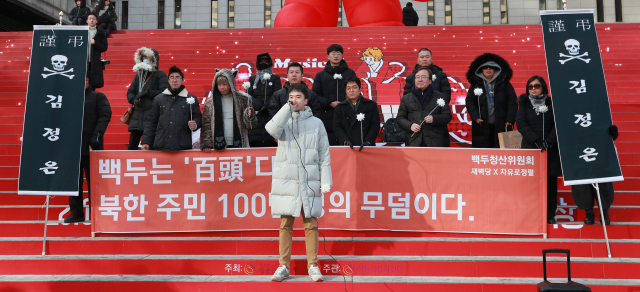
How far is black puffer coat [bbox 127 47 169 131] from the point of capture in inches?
228

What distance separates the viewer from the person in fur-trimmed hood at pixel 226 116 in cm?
509

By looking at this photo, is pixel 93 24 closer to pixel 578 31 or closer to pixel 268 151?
pixel 268 151

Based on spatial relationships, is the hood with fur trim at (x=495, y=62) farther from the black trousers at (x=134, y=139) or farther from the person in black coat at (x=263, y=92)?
the black trousers at (x=134, y=139)

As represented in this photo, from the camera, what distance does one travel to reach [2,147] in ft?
23.9

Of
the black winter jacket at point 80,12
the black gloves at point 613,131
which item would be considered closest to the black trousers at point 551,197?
the black gloves at point 613,131

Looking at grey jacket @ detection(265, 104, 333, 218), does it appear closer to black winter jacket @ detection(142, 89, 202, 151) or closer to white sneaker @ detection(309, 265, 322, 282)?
white sneaker @ detection(309, 265, 322, 282)

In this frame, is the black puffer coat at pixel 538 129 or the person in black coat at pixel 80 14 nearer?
the black puffer coat at pixel 538 129

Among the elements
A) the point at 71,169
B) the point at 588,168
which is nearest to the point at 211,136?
the point at 71,169

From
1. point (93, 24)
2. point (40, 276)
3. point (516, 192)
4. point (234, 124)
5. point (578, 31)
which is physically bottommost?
point (40, 276)

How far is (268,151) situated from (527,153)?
256 centimetres

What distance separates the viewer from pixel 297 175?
4.05 metres

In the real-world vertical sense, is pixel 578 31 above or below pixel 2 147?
above

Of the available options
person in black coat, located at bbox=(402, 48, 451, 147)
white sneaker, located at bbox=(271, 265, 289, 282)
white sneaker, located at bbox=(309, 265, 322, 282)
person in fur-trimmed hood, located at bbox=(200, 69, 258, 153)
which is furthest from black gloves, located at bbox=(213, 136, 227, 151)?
person in black coat, located at bbox=(402, 48, 451, 147)

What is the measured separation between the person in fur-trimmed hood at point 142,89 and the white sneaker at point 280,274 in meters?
2.80
